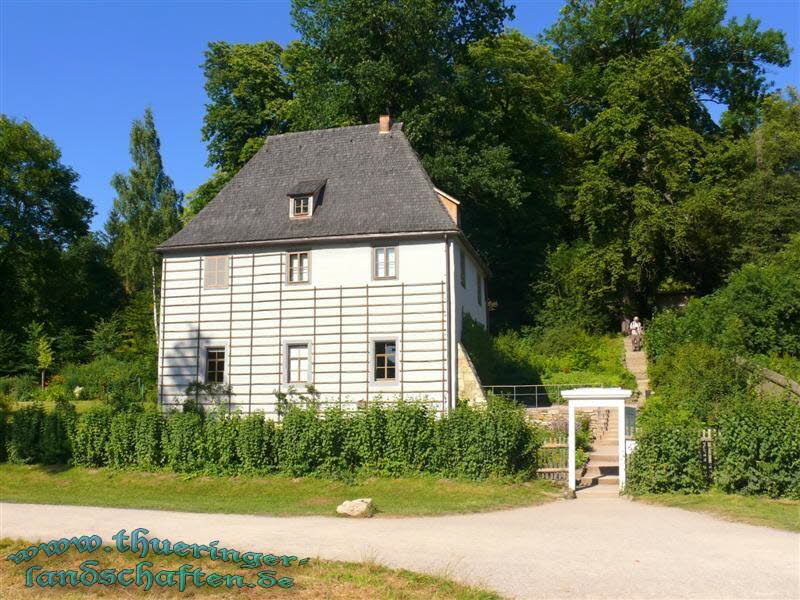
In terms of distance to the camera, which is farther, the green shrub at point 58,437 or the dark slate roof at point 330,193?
the dark slate roof at point 330,193

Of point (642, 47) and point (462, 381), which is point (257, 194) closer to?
point (462, 381)

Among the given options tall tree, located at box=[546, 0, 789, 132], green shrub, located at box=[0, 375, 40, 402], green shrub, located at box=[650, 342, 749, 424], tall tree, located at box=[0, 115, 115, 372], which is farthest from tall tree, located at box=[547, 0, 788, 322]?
tall tree, located at box=[0, 115, 115, 372]

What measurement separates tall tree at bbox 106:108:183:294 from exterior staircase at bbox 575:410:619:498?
1558 inches

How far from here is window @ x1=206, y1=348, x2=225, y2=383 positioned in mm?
27391

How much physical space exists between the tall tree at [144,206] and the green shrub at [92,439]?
106ft

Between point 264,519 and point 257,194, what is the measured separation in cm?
1614

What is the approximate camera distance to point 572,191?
43.7 m

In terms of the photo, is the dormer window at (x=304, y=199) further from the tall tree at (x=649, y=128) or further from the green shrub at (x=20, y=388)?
the green shrub at (x=20, y=388)

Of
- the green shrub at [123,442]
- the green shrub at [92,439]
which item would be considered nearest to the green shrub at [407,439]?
the green shrub at [123,442]

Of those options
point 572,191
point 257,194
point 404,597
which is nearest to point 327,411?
point 257,194

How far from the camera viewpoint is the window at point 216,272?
2777 cm

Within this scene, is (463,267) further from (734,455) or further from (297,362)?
(734,455)

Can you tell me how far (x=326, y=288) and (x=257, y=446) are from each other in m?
6.53

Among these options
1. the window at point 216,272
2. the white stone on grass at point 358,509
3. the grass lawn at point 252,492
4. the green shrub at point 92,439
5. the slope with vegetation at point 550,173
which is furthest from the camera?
the slope with vegetation at point 550,173
